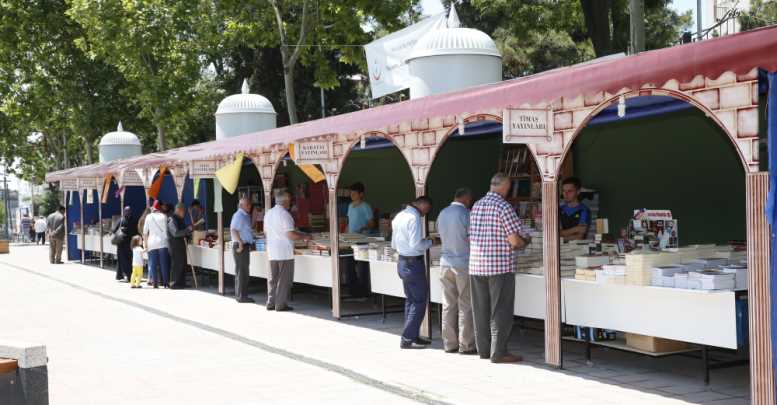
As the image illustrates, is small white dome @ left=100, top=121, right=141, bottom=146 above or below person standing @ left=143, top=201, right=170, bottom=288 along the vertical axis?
above

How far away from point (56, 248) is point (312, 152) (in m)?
16.5

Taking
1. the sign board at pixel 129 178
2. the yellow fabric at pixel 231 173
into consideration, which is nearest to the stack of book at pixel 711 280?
the yellow fabric at pixel 231 173

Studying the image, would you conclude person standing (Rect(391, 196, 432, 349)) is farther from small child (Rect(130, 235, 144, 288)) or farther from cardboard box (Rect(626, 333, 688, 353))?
small child (Rect(130, 235, 144, 288))

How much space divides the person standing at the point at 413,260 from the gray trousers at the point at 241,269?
5183 millimetres

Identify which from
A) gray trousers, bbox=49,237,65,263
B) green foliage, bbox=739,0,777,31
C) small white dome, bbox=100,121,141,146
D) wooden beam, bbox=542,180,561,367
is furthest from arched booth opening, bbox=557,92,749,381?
small white dome, bbox=100,121,141,146

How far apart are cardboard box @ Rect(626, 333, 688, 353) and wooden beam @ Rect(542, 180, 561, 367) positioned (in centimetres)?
70

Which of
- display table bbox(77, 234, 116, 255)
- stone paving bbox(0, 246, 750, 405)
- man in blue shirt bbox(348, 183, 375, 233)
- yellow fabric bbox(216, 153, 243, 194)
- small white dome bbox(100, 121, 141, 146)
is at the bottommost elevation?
stone paving bbox(0, 246, 750, 405)

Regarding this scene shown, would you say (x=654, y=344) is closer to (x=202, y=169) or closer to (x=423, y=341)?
(x=423, y=341)

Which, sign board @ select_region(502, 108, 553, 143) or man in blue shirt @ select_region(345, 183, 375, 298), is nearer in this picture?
sign board @ select_region(502, 108, 553, 143)

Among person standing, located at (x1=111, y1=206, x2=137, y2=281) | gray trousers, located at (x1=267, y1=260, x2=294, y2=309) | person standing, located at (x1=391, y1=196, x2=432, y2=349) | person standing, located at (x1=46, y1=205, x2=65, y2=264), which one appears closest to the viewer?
person standing, located at (x1=391, y1=196, x2=432, y2=349)

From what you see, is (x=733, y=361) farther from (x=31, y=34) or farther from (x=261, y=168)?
(x=31, y=34)

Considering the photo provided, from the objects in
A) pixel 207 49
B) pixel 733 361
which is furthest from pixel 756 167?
pixel 207 49

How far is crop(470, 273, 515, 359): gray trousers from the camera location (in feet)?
27.5

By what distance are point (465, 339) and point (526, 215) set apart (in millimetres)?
5024
